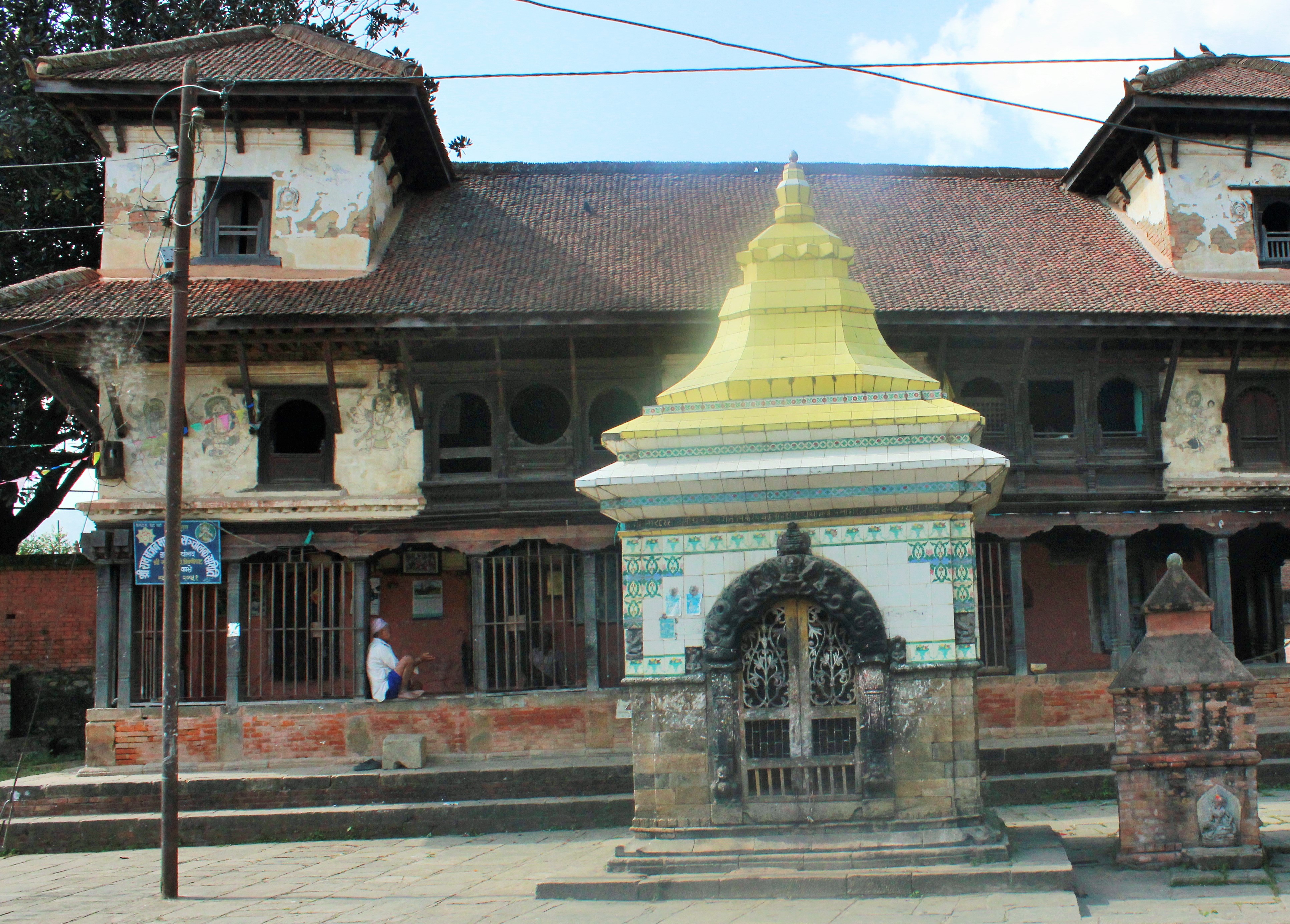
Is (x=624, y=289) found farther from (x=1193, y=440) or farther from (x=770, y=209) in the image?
(x=1193, y=440)

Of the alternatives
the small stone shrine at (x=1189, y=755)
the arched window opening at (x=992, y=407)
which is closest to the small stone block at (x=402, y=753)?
the small stone shrine at (x=1189, y=755)

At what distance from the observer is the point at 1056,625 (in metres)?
18.8

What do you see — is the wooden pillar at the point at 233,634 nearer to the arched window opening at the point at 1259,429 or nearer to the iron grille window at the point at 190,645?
the iron grille window at the point at 190,645

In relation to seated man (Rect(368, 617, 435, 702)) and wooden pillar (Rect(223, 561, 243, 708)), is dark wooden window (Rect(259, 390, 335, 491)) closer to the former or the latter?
wooden pillar (Rect(223, 561, 243, 708))

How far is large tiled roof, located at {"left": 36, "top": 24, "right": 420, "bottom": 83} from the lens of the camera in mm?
17109

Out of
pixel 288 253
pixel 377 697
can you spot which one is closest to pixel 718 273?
pixel 288 253

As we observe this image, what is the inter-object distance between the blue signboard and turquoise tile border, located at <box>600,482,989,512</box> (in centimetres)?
860

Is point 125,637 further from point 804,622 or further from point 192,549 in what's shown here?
point 804,622

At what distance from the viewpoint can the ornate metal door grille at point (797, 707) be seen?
345 inches

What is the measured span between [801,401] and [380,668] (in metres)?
8.17

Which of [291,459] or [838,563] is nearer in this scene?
[838,563]

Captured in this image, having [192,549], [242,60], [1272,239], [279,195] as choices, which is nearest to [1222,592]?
[1272,239]

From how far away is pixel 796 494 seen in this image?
29.2ft

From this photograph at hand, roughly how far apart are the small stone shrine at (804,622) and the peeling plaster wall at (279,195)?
9.78 metres
